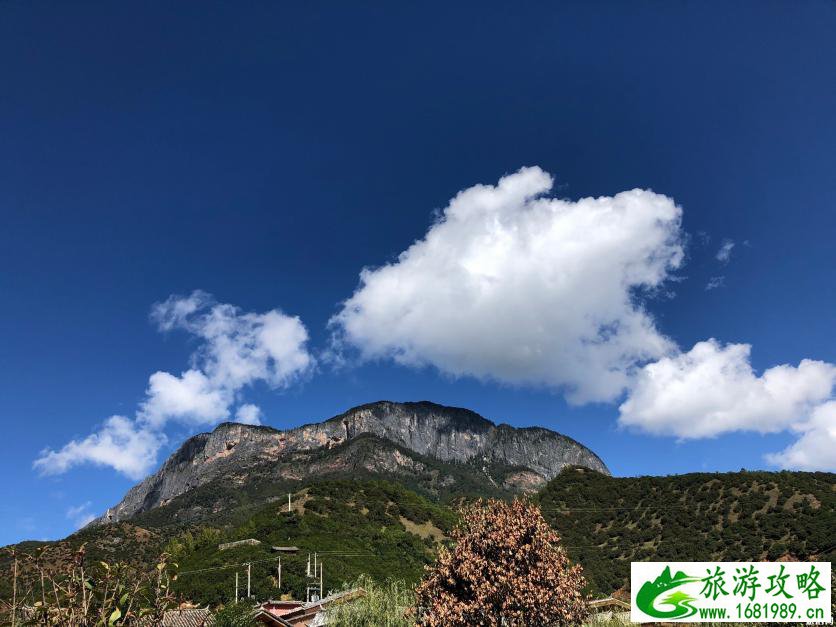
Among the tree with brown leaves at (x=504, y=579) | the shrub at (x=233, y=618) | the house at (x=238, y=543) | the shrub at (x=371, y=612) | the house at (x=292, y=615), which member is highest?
the tree with brown leaves at (x=504, y=579)

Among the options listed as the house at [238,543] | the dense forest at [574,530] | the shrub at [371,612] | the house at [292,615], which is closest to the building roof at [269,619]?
the house at [292,615]

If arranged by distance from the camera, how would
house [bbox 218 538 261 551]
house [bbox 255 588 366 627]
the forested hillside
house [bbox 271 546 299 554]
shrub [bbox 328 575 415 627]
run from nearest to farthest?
1. shrub [bbox 328 575 415 627]
2. house [bbox 255 588 366 627]
3. the forested hillside
4. house [bbox 271 546 299 554]
5. house [bbox 218 538 261 551]

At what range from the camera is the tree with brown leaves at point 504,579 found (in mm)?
13555

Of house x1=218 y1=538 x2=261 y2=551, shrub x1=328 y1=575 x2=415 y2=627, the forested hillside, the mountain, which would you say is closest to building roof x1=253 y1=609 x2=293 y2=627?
shrub x1=328 y1=575 x2=415 y2=627

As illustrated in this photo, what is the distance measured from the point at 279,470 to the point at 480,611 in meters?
181

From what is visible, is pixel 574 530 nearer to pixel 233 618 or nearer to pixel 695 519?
pixel 695 519

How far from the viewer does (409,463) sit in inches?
7298

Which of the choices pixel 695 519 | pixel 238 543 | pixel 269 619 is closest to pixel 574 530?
pixel 695 519

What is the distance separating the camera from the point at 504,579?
44.8 ft

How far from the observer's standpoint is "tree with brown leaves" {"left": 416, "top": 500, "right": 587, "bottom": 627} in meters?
13.6

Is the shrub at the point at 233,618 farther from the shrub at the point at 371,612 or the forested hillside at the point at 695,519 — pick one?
the forested hillside at the point at 695,519

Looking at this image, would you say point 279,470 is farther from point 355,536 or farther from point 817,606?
point 817,606

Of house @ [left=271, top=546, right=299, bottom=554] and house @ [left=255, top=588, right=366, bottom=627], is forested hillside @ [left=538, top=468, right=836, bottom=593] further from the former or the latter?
house @ [left=255, top=588, right=366, bottom=627]

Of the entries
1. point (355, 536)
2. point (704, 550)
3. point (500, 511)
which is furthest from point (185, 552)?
point (500, 511)
